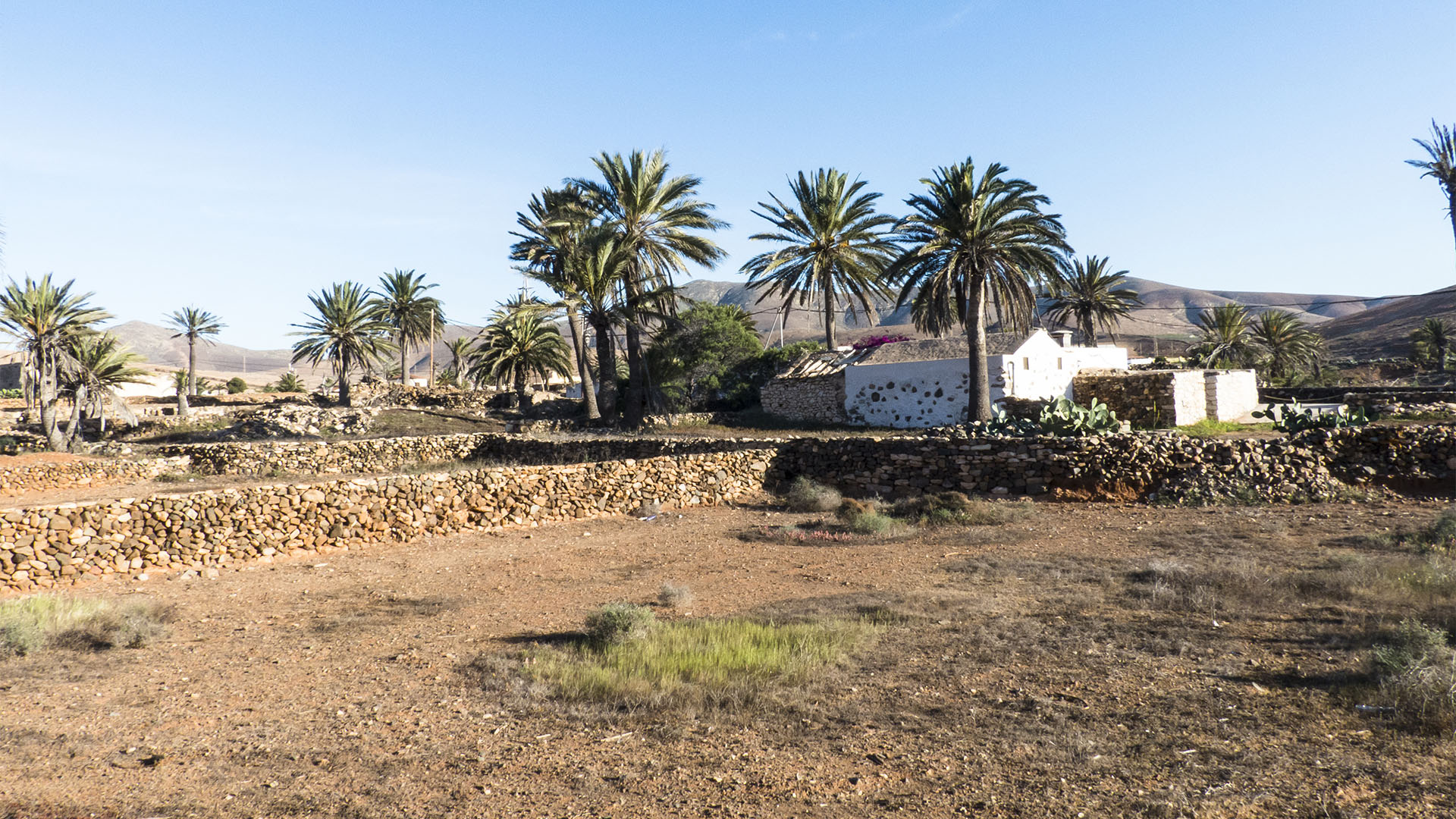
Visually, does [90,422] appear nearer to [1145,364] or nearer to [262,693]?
[262,693]

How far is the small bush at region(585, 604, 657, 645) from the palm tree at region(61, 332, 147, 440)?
28693mm

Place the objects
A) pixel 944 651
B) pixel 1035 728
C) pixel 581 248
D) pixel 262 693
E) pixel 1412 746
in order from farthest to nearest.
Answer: pixel 581 248 < pixel 944 651 < pixel 262 693 < pixel 1035 728 < pixel 1412 746

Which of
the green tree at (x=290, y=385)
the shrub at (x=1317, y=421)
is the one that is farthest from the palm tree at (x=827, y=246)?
the green tree at (x=290, y=385)

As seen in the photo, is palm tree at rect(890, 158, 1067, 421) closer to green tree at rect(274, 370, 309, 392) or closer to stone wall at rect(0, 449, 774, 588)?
stone wall at rect(0, 449, 774, 588)

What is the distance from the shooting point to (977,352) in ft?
84.3

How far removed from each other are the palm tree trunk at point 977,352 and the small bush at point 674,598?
1826 cm

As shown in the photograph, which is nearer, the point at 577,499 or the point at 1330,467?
the point at 1330,467

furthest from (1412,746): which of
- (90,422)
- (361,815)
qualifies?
(90,422)

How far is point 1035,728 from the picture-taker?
5352 mm

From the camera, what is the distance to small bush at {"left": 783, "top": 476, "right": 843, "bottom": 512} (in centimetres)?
1570

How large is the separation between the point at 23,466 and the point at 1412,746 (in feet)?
88.1

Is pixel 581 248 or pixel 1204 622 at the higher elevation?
pixel 581 248

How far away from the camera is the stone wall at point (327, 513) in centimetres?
1063

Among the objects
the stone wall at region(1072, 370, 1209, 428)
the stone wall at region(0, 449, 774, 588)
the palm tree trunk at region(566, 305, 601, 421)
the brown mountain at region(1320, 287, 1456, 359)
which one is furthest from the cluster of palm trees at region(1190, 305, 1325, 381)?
the stone wall at region(0, 449, 774, 588)
